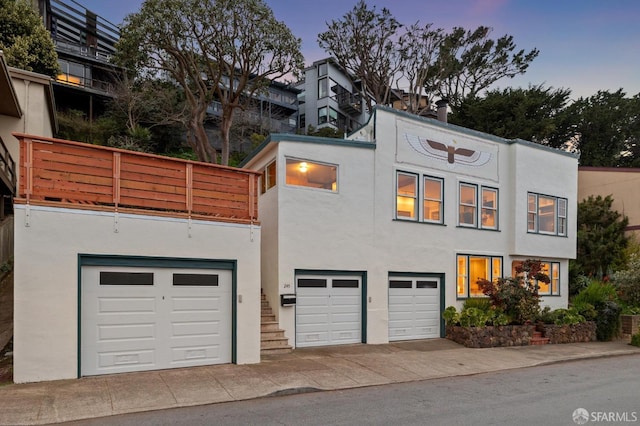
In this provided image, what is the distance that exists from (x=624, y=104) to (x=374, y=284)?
34.8 m

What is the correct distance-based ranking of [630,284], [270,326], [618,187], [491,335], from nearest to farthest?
[270,326] < [491,335] < [630,284] < [618,187]

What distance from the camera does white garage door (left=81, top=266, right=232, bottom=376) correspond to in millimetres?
8867

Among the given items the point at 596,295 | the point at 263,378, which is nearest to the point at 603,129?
the point at 596,295

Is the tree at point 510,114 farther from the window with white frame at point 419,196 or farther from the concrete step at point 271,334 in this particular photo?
the concrete step at point 271,334

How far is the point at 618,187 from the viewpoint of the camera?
25.0 meters

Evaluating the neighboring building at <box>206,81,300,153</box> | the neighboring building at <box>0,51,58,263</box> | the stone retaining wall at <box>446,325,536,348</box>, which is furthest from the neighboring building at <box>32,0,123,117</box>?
the stone retaining wall at <box>446,325,536,348</box>

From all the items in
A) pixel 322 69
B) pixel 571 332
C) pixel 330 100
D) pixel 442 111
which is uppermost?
pixel 322 69

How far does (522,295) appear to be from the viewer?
15.3 m

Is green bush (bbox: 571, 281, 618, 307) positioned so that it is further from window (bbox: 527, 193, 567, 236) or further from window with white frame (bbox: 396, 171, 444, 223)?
window with white frame (bbox: 396, 171, 444, 223)

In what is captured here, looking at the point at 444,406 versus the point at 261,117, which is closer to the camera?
the point at 444,406

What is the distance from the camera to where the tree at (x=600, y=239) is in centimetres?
2255

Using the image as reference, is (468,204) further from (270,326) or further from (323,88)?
(323,88)

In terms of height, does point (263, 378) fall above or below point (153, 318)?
below
